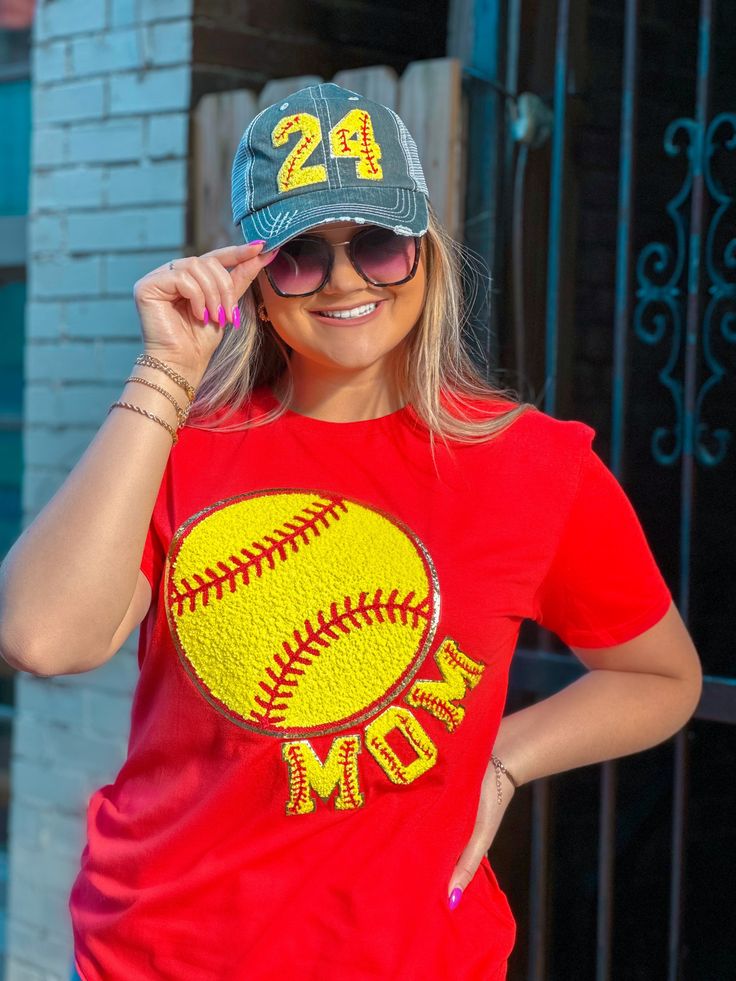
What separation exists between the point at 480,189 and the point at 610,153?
1.01ft

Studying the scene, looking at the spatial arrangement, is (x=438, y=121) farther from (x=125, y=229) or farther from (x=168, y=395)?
(x=168, y=395)

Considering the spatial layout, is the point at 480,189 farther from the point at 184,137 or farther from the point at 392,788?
the point at 392,788

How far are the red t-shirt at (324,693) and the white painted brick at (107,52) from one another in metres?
1.85

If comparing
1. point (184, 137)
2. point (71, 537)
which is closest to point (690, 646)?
point (71, 537)

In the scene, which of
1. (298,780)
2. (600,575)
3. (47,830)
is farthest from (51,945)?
(600,575)

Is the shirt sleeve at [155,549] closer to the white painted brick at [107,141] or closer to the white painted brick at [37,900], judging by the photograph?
the white painted brick at [107,141]

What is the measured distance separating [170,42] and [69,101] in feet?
1.33

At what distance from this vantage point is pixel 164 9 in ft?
10.7

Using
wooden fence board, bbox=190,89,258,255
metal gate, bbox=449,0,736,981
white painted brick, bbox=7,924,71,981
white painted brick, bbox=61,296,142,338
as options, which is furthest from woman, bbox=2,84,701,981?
white painted brick, bbox=7,924,71,981

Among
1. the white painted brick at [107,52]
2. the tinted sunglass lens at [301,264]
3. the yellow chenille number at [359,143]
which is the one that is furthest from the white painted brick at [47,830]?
the yellow chenille number at [359,143]

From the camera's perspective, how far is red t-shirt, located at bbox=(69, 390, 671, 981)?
1667 millimetres

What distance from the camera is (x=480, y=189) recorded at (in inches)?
118

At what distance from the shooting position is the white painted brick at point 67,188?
3434 millimetres

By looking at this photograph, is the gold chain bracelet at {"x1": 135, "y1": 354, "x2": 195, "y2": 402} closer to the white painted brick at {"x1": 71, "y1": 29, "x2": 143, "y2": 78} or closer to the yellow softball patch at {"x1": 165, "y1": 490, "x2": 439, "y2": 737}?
the yellow softball patch at {"x1": 165, "y1": 490, "x2": 439, "y2": 737}
